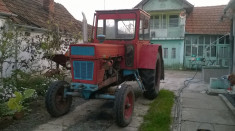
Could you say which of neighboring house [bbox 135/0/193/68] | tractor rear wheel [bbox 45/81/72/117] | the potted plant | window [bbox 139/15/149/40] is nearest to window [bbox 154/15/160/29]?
neighboring house [bbox 135/0/193/68]

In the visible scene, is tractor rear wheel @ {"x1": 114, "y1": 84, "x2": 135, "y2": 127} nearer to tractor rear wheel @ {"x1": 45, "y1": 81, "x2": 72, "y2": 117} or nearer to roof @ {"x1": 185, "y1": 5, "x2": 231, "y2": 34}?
tractor rear wheel @ {"x1": 45, "y1": 81, "x2": 72, "y2": 117}

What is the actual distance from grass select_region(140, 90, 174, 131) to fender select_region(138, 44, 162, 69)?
105 cm

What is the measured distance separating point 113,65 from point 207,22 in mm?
13404

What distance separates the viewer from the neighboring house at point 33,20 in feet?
27.6

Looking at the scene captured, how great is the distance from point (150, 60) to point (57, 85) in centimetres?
252

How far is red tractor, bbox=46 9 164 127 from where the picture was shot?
4.60m

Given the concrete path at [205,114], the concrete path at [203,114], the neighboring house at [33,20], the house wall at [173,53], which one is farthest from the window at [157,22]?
the concrete path at [205,114]

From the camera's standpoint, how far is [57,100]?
507 centimetres

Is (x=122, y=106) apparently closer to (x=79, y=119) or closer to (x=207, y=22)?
(x=79, y=119)

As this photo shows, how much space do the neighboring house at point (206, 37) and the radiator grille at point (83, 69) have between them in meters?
12.8

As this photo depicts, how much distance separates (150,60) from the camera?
20.1 feet

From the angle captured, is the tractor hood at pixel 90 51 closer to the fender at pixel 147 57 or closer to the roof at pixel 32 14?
the fender at pixel 147 57

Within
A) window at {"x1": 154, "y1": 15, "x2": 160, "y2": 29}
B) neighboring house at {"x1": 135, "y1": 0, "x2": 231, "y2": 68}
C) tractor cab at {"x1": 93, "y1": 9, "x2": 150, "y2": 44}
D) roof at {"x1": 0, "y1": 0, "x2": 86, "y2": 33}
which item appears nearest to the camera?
tractor cab at {"x1": 93, "y1": 9, "x2": 150, "y2": 44}

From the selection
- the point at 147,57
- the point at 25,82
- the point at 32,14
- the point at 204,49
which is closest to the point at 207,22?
the point at 204,49
